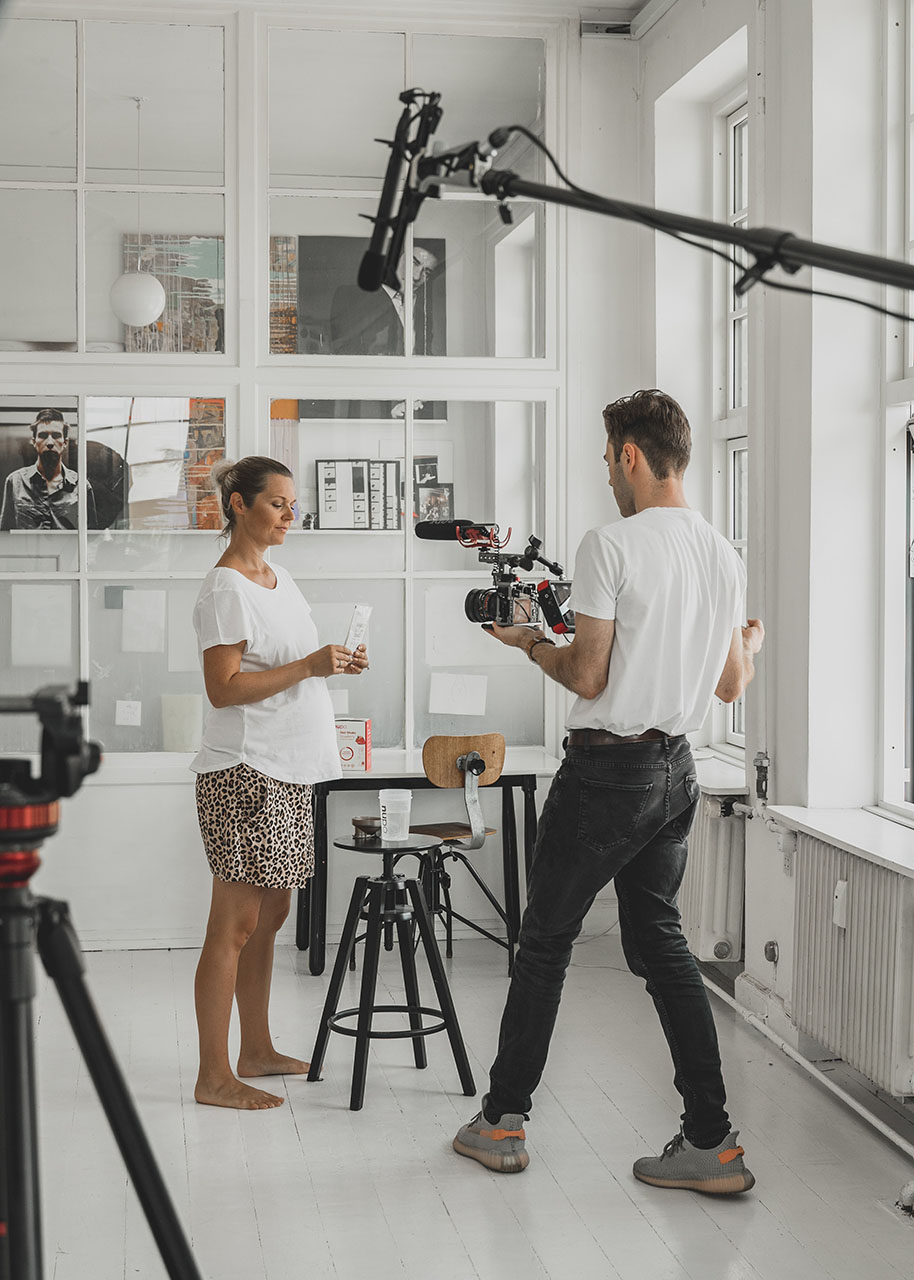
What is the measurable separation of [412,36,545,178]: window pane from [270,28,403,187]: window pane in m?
0.14

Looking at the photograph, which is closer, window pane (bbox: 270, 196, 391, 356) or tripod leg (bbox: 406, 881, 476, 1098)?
tripod leg (bbox: 406, 881, 476, 1098)

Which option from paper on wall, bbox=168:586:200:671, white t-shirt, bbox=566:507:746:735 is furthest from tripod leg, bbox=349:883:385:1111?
paper on wall, bbox=168:586:200:671

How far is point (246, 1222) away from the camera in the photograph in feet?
8.41

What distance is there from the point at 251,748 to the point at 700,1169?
1.35 meters

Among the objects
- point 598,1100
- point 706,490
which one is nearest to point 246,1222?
point 598,1100

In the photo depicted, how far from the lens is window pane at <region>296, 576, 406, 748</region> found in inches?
195

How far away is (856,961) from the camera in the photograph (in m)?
3.03

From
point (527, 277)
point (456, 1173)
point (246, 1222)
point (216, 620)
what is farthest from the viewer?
point (527, 277)

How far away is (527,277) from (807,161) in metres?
1.71

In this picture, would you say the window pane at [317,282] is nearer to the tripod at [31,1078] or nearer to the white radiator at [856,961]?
the white radiator at [856,961]

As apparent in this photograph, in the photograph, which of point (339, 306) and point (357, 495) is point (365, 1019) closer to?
point (357, 495)

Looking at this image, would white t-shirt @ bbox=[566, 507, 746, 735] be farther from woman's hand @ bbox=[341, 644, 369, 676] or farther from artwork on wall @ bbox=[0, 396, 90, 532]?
artwork on wall @ bbox=[0, 396, 90, 532]

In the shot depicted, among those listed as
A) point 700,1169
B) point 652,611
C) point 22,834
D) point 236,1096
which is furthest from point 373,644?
point 22,834

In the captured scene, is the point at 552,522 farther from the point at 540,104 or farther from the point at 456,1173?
the point at 456,1173
